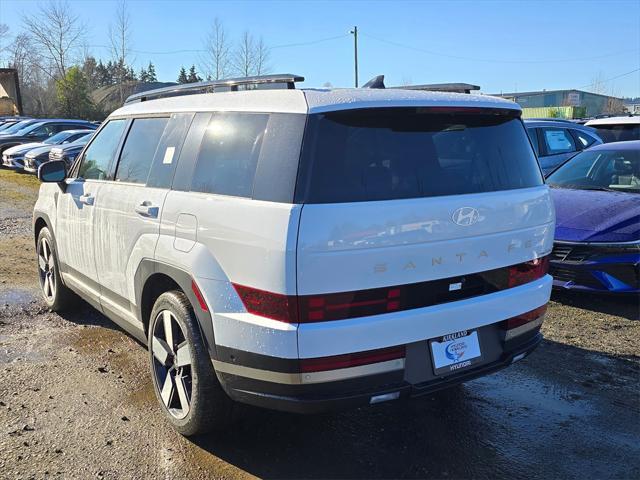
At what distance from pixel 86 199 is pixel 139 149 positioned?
75 centimetres

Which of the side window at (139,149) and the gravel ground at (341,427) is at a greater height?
the side window at (139,149)

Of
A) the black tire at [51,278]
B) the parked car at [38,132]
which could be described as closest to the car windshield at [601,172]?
the black tire at [51,278]

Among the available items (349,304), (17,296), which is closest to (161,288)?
(349,304)

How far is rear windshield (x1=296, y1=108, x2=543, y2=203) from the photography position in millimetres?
2527

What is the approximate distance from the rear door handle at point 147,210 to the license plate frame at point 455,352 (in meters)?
1.74

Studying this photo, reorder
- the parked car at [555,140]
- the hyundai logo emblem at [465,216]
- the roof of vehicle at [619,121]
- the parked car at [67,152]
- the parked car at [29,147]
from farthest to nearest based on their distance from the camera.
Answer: the parked car at [29,147] < the parked car at [67,152] < the roof of vehicle at [619,121] < the parked car at [555,140] < the hyundai logo emblem at [465,216]

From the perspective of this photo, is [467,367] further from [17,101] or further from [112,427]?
[17,101]

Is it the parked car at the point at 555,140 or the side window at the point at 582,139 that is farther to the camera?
the side window at the point at 582,139

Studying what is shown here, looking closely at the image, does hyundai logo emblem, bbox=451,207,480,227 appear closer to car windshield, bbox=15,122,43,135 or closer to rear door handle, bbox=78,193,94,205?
rear door handle, bbox=78,193,94,205

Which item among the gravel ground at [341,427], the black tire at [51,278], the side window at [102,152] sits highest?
the side window at [102,152]

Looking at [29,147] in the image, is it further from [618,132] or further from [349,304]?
[349,304]

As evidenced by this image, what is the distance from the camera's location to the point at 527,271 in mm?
3211

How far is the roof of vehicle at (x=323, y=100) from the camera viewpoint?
2.63m

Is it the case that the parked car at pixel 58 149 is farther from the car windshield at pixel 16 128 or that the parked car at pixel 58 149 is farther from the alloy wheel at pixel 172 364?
the alloy wheel at pixel 172 364
